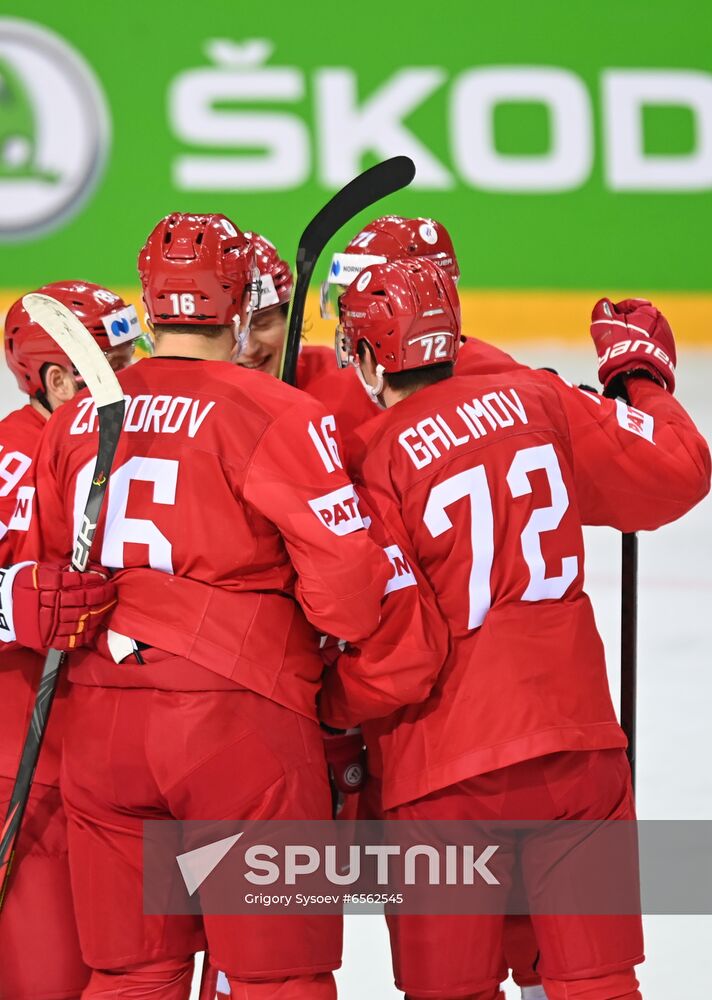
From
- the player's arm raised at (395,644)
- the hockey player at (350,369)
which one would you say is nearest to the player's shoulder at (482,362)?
the hockey player at (350,369)

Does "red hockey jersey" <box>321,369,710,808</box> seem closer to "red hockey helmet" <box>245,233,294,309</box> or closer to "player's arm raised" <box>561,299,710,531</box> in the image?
"player's arm raised" <box>561,299,710,531</box>

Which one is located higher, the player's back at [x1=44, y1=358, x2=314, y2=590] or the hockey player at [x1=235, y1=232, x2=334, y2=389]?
the hockey player at [x1=235, y1=232, x2=334, y2=389]

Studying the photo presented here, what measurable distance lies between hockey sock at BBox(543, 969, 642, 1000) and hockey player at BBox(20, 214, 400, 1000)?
0.36m

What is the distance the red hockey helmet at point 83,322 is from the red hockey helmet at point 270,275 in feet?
1.05

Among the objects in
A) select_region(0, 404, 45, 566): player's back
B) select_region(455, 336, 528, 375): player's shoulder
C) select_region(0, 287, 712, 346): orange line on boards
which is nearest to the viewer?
select_region(0, 404, 45, 566): player's back

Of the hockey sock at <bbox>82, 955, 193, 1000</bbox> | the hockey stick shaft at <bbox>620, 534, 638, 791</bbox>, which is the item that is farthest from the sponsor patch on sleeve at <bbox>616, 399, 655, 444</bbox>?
the hockey sock at <bbox>82, 955, 193, 1000</bbox>

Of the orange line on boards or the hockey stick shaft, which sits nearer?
the hockey stick shaft

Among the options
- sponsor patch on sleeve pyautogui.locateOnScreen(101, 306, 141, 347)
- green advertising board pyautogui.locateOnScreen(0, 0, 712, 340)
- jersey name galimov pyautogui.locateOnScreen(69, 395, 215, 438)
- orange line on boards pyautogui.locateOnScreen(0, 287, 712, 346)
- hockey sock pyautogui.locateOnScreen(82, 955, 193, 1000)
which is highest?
green advertising board pyautogui.locateOnScreen(0, 0, 712, 340)

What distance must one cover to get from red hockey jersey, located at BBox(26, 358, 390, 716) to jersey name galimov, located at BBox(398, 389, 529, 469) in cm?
13

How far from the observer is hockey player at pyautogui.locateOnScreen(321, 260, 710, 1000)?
7.01 ft

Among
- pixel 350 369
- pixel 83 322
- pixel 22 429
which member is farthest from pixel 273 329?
pixel 22 429

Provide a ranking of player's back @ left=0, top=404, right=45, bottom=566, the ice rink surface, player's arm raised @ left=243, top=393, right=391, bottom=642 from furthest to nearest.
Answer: the ice rink surface < player's back @ left=0, top=404, right=45, bottom=566 < player's arm raised @ left=243, top=393, right=391, bottom=642

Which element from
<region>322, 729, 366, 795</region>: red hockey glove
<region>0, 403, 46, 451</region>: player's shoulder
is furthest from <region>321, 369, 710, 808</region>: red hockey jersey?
<region>0, 403, 46, 451</region>: player's shoulder

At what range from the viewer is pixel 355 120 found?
289 inches
